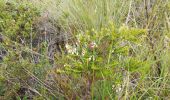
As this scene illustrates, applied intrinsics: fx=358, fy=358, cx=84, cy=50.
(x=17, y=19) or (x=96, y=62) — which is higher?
(x=17, y=19)

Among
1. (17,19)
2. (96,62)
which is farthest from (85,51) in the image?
(17,19)

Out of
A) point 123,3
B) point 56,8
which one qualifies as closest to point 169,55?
point 123,3

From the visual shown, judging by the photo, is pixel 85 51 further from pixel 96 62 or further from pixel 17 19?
pixel 17 19

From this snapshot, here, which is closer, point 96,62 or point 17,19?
point 96,62

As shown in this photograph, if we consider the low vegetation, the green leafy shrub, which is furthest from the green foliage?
the green leafy shrub

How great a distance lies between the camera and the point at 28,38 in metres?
2.81

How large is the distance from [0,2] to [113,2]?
3.04ft

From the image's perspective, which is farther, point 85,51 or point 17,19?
point 17,19

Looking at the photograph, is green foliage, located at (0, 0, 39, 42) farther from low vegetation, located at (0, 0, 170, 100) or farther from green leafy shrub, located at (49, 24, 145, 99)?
green leafy shrub, located at (49, 24, 145, 99)

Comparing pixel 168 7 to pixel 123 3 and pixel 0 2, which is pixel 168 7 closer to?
pixel 123 3

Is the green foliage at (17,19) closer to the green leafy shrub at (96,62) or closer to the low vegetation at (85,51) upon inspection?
the low vegetation at (85,51)

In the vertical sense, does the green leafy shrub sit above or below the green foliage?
below

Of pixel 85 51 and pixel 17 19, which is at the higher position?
pixel 17 19

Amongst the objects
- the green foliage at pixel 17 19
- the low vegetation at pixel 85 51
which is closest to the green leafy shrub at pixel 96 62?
the low vegetation at pixel 85 51
